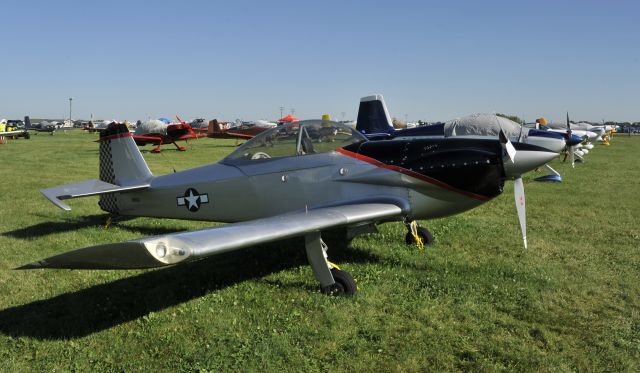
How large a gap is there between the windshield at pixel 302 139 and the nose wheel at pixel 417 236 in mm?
1762

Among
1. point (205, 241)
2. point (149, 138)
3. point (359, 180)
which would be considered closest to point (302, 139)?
point (359, 180)

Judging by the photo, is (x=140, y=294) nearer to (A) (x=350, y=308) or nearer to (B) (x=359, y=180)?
(A) (x=350, y=308)

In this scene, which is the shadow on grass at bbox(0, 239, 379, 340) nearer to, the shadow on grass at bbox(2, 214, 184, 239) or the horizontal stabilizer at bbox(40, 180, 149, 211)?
the horizontal stabilizer at bbox(40, 180, 149, 211)

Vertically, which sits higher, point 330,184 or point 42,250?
point 330,184

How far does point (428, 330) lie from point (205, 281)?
2992 millimetres

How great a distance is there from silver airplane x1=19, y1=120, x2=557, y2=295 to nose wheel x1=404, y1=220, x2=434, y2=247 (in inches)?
1.9

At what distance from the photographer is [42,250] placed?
7.05 metres

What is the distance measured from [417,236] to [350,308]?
2.73 m

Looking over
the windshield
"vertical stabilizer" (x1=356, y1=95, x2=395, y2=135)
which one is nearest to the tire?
the windshield

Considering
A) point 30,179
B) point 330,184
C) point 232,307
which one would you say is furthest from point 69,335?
point 30,179

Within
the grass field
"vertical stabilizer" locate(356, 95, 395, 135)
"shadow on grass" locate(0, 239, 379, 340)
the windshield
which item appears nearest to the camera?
the grass field

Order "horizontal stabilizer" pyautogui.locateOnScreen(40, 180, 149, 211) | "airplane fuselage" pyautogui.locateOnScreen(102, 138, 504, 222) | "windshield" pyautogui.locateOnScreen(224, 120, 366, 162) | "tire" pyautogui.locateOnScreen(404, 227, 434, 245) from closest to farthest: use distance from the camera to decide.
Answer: "airplane fuselage" pyautogui.locateOnScreen(102, 138, 504, 222) < "windshield" pyautogui.locateOnScreen(224, 120, 366, 162) < "horizontal stabilizer" pyautogui.locateOnScreen(40, 180, 149, 211) < "tire" pyautogui.locateOnScreen(404, 227, 434, 245)

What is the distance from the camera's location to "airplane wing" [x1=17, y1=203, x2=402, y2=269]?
10.5ft

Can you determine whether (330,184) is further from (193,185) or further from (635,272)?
(635,272)
